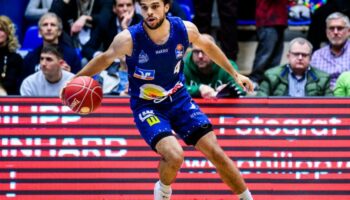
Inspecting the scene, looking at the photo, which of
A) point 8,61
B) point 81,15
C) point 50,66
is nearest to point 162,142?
point 50,66

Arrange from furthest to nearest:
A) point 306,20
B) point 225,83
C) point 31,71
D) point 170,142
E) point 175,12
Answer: point 306,20
point 175,12
point 31,71
point 225,83
point 170,142

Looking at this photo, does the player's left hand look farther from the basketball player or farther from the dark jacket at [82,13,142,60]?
the dark jacket at [82,13,142,60]

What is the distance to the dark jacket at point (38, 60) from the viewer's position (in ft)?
32.3

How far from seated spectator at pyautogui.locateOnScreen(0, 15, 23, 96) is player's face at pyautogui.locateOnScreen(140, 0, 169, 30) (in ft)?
9.94

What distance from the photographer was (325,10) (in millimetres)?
10688

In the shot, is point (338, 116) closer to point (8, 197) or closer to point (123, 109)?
point (123, 109)

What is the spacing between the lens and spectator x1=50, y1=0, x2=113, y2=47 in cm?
1052

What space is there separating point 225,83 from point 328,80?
109 cm

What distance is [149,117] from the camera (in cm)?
714

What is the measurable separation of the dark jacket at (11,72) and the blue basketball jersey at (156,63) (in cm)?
279

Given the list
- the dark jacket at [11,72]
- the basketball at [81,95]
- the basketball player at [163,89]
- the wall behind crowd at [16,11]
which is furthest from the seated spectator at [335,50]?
the wall behind crowd at [16,11]

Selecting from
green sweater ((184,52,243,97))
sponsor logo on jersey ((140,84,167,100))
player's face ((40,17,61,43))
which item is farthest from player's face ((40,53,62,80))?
sponsor logo on jersey ((140,84,167,100))

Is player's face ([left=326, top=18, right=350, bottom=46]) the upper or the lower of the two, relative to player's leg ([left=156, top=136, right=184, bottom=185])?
upper

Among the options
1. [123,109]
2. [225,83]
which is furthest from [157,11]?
[225,83]
